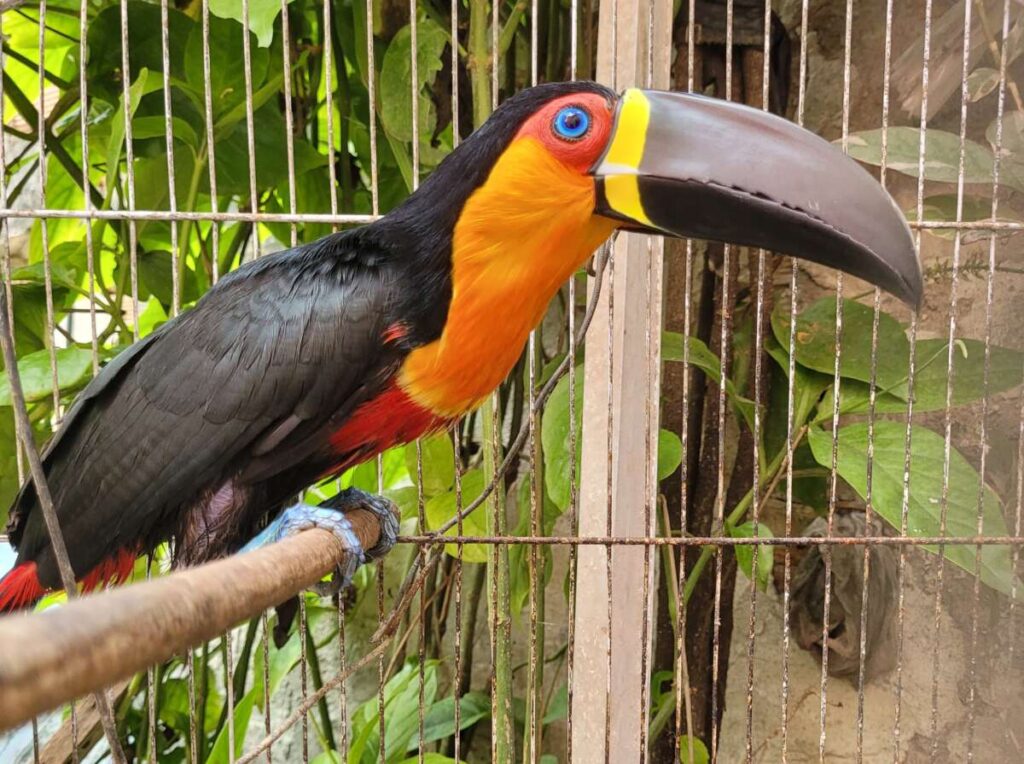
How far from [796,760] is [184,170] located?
142cm

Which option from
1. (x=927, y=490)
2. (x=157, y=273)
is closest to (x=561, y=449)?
(x=927, y=490)

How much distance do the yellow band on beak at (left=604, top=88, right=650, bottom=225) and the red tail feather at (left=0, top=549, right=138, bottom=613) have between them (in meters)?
0.63

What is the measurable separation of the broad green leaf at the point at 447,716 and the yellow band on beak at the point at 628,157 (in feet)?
3.21

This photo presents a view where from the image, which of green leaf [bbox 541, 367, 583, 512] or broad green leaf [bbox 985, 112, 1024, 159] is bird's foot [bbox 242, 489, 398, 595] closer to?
green leaf [bbox 541, 367, 583, 512]

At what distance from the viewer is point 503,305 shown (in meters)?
0.98

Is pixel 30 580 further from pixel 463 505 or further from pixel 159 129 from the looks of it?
pixel 159 129

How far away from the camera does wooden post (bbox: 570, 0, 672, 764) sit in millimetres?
1203

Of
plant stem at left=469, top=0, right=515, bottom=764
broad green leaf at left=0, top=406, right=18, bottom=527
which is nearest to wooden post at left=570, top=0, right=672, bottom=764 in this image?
plant stem at left=469, top=0, right=515, bottom=764

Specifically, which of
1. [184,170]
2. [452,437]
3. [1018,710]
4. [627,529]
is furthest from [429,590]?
[1018,710]

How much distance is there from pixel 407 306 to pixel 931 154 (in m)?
0.71

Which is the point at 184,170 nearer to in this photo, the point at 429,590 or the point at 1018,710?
the point at 429,590

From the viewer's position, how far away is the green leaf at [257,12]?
1.15m

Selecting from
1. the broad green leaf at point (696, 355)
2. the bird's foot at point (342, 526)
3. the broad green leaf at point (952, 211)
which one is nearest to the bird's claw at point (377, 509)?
the bird's foot at point (342, 526)

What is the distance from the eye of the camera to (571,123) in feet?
3.12
